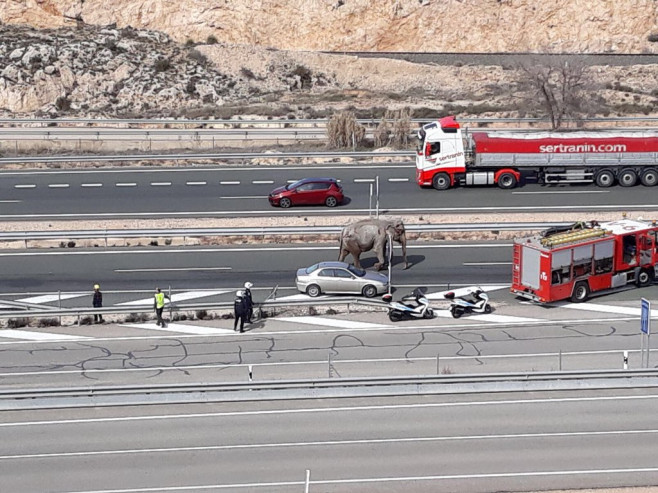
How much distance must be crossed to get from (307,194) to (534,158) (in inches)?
384

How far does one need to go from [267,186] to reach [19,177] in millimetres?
11579

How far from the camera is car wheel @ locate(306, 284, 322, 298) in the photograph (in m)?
32.8

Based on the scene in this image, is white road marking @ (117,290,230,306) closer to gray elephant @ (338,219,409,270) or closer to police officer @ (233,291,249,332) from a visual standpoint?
police officer @ (233,291,249,332)

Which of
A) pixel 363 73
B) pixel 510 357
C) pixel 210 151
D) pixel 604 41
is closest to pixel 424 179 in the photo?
pixel 210 151

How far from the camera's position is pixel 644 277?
33.5 meters

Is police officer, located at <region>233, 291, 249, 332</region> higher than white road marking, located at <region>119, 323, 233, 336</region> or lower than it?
higher

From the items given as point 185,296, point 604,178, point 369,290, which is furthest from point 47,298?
point 604,178

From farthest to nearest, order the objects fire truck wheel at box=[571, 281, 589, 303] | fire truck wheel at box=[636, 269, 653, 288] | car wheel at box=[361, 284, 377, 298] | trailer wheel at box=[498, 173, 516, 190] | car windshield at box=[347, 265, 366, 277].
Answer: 1. trailer wheel at box=[498, 173, 516, 190]
2. fire truck wheel at box=[636, 269, 653, 288]
3. car windshield at box=[347, 265, 366, 277]
4. car wheel at box=[361, 284, 377, 298]
5. fire truck wheel at box=[571, 281, 589, 303]

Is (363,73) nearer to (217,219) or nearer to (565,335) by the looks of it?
(217,219)

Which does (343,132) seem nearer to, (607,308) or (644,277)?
(644,277)

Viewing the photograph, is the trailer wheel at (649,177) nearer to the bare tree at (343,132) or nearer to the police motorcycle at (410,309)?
the bare tree at (343,132)

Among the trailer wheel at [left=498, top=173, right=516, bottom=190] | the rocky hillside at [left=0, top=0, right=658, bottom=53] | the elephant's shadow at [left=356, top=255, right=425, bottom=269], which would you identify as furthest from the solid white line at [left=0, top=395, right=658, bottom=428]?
the rocky hillside at [left=0, top=0, right=658, bottom=53]

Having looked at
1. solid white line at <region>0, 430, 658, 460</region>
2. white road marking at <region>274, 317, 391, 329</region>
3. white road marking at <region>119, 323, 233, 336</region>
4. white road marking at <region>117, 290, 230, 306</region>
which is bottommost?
solid white line at <region>0, 430, 658, 460</region>

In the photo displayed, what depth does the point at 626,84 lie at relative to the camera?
6912 cm
